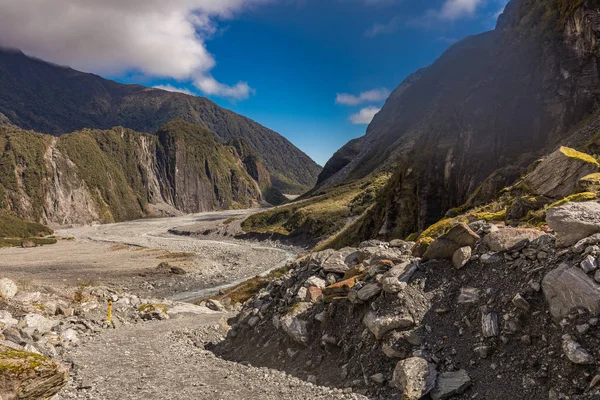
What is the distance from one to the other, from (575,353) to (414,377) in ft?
10.4

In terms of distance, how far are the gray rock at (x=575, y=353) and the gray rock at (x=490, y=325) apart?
1.53m

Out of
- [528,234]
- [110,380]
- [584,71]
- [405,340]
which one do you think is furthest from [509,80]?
[110,380]

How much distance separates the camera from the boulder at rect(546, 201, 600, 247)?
332 inches

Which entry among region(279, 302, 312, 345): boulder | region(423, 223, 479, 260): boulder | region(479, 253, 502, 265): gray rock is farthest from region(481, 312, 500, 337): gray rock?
region(279, 302, 312, 345): boulder

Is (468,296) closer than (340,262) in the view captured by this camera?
Yes

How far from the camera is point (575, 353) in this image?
6.70 meters

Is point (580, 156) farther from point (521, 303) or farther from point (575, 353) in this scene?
point (575, 353)

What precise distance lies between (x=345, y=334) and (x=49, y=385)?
7620mm

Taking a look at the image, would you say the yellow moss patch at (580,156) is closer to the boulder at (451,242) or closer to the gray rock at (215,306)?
the boulder at (451,242)

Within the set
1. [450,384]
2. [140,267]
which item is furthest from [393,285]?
[140,267]

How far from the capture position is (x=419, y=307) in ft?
32.8

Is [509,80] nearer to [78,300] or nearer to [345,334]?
[345,334]

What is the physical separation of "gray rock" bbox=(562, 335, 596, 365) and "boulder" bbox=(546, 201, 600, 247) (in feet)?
8.86

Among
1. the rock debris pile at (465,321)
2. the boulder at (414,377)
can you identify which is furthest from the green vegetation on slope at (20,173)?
the boulder at (414,377)
